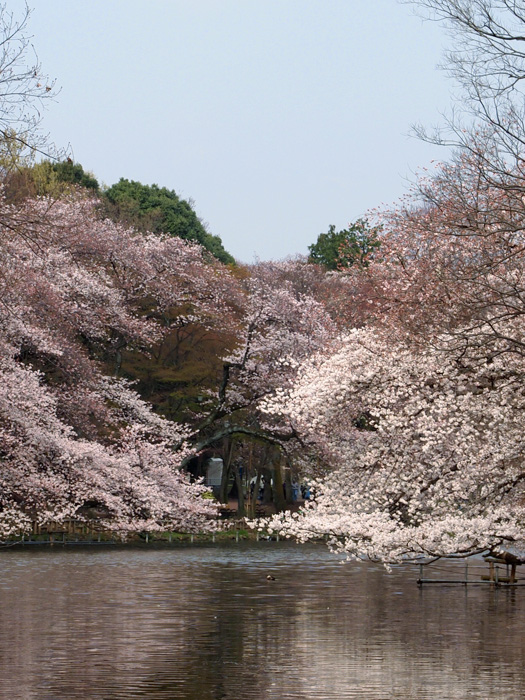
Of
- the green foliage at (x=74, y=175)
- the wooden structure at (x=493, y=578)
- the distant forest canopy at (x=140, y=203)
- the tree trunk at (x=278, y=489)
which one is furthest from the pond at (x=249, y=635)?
the green foliage at (x=74, y=175)

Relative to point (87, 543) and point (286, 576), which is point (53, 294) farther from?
point (286, 576)

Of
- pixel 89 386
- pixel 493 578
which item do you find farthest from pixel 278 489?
pixel 493 578

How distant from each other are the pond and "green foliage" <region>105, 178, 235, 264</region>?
44.7 metres

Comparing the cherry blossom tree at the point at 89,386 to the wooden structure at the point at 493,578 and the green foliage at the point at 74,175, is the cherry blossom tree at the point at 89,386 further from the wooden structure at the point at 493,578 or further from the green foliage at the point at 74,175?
the green foliage at the point at 74,175

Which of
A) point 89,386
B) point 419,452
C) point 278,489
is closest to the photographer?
point 419,452

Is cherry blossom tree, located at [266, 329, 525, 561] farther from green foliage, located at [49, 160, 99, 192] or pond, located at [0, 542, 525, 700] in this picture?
green foliage, located at [49, 160, 99, 192]

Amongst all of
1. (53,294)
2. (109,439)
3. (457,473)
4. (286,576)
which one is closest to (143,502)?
(109,439)

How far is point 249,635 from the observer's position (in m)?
19.3

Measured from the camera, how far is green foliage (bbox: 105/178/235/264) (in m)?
76.9

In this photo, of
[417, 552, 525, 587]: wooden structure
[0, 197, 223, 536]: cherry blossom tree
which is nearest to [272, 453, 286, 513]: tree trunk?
[0, 197, 223, 536]: cherry blossom tree

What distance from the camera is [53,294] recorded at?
4094cm

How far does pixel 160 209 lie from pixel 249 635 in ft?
206

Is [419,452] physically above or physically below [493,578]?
above

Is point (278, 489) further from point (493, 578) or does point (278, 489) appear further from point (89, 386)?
point (493, 578)
